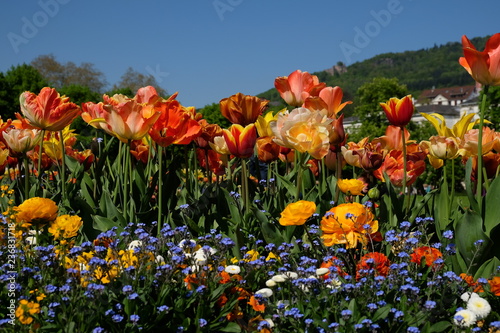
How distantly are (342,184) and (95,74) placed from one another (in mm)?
44479

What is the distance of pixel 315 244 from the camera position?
254 cm

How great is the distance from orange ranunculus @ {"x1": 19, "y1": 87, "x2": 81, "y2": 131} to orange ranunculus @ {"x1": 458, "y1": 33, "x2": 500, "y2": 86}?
86.4 inches

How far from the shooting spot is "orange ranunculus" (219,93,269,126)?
329 cm

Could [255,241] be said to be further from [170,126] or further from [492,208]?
[492,208]

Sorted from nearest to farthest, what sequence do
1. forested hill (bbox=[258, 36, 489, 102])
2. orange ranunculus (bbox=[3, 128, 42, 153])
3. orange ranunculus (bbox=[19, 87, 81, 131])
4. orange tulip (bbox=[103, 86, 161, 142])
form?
orange tulip (bbox=[103, 86, 161, 142]), orange ranunculus (bbox=[19, 87, 81, 131]), orange ranunculus (bbox=[3, 128, 42, 153]), forested hill (bbox=[258, 36, 489, 102])

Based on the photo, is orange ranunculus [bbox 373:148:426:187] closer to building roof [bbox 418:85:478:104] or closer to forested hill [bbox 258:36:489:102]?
building roof [bbox 418:85:478:104]

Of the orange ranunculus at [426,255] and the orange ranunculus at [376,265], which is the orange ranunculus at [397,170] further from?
the orange ranunculus at [376,265]

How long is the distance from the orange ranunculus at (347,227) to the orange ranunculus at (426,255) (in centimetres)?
22

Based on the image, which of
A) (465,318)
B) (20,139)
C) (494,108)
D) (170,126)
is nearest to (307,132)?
(170,126)

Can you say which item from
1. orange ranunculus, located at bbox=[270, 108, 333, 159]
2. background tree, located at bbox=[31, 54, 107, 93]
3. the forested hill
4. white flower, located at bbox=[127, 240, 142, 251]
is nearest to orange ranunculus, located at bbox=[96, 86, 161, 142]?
white flower, located at bbox=[127, 240, 142, 251]

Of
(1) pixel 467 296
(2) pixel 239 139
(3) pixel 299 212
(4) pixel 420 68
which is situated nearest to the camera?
(1) pixel 467 296

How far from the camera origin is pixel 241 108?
10.9 feet

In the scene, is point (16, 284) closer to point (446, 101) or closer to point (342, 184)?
point (342, 184)

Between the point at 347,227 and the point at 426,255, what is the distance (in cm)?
36
